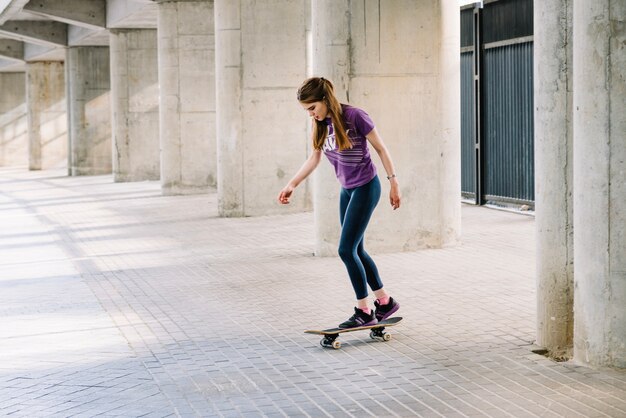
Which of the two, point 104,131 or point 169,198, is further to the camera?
point 104,131

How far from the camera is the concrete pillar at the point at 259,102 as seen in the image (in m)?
20.7

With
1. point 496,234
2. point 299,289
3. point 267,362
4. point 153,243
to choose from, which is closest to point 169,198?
point 153,243

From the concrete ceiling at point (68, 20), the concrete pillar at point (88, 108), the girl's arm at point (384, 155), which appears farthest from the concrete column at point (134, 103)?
the girl's arm at point (384, 155)

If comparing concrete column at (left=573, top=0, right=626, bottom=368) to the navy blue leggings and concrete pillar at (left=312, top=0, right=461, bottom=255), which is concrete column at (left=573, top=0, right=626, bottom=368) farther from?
concrete pillar at (left=312, top=0, right=461, bottom=255)

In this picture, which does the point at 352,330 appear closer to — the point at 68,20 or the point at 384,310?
the point at 384,310

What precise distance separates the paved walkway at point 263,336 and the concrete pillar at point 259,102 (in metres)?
3.85

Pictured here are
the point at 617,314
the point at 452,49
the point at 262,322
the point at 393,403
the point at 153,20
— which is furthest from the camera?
the point at 153,20

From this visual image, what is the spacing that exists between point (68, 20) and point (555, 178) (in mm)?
28836

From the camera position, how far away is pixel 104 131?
4153cm

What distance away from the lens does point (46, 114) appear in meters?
49.8

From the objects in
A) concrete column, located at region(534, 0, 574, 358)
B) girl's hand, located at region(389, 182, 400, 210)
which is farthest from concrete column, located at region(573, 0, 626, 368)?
girl's hand, located at region(389, 182, 400, 210)

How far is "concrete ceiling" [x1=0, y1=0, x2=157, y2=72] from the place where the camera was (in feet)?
104

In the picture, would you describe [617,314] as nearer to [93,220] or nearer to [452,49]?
[452,49]

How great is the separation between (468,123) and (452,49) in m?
7.80
